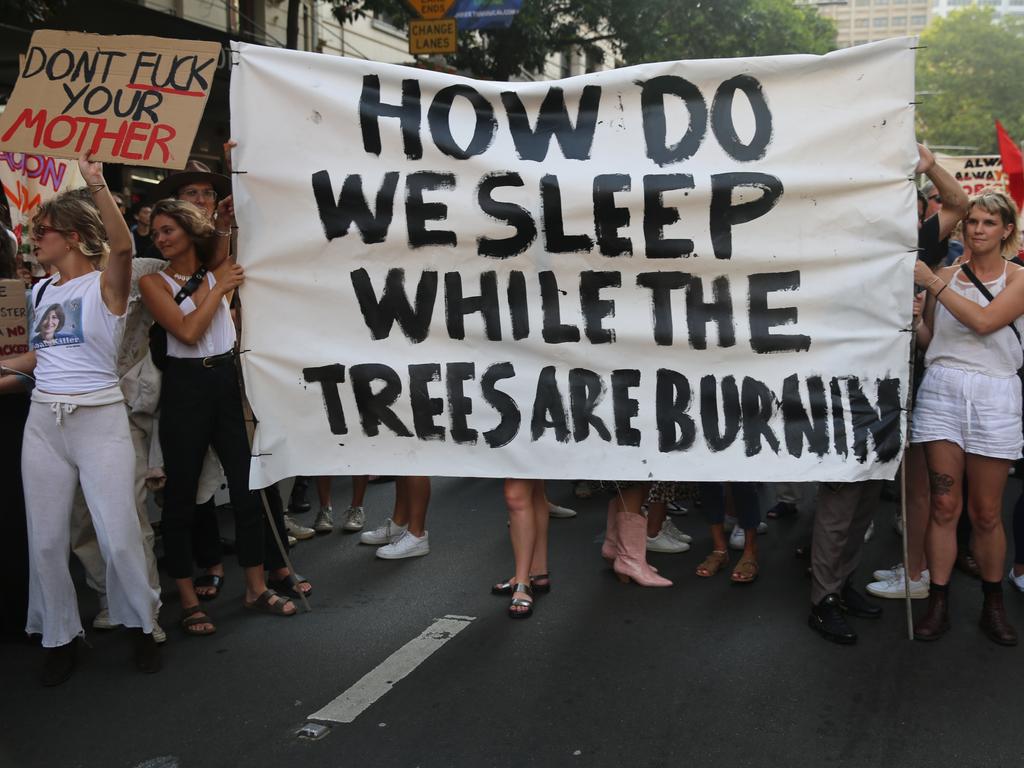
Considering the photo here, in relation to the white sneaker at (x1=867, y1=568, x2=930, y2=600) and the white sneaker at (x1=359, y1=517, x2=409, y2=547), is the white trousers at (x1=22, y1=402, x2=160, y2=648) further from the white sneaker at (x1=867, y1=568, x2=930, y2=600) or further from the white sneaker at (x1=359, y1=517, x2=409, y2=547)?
the white sneaker at (x1=867, y1=568, x2=930, y2=600)

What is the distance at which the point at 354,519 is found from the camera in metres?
6.68

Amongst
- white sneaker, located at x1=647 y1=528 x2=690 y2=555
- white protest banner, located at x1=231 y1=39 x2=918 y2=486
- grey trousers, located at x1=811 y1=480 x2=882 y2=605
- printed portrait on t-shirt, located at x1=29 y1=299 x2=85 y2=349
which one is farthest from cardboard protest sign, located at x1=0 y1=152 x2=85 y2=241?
grey trousers, located at x1=811 y1=480 x2=882 y2=605

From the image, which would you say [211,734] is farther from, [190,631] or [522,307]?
[522,307]

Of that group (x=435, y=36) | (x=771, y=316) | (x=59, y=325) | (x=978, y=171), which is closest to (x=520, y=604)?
(x=771, y=316)

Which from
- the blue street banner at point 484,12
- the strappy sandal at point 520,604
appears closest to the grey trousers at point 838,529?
the strappy sandal at point 520,604

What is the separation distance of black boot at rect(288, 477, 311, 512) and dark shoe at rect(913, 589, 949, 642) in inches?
166

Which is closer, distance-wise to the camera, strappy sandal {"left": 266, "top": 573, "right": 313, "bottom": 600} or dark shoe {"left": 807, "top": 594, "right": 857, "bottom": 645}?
dark shoe {"left": 807, "top": 594, "right": 857, "bottom": 645}

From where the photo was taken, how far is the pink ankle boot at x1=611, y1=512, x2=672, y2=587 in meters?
5.43

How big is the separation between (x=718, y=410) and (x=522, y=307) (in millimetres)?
928

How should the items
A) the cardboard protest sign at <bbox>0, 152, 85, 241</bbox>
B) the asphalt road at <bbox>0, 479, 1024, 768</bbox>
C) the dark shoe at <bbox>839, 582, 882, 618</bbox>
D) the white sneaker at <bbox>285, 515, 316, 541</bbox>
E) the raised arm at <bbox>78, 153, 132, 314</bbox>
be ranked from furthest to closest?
1. the cardboard protest sign at <bbox>0, 152, 85, 241</bbox>
2. the white sneaker at <bbox>285, 515, 316, 541</bbox>
3. the dark shoe at <bbox>839, 582, 882, 618</bbox>
4. the raised arm at <bbox>78, 153, 132, 314</bbox>
5. the asphalt road at <bbox>0, 479, 1024, 768</bbox>

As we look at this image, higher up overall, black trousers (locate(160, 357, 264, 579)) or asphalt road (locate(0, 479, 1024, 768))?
black trousers (locate(160, 357, 264, 579))

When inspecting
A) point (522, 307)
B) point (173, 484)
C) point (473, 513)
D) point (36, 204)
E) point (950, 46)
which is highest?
point (950, 46)

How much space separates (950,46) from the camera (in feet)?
206

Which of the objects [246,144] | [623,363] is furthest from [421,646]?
[246,144]
